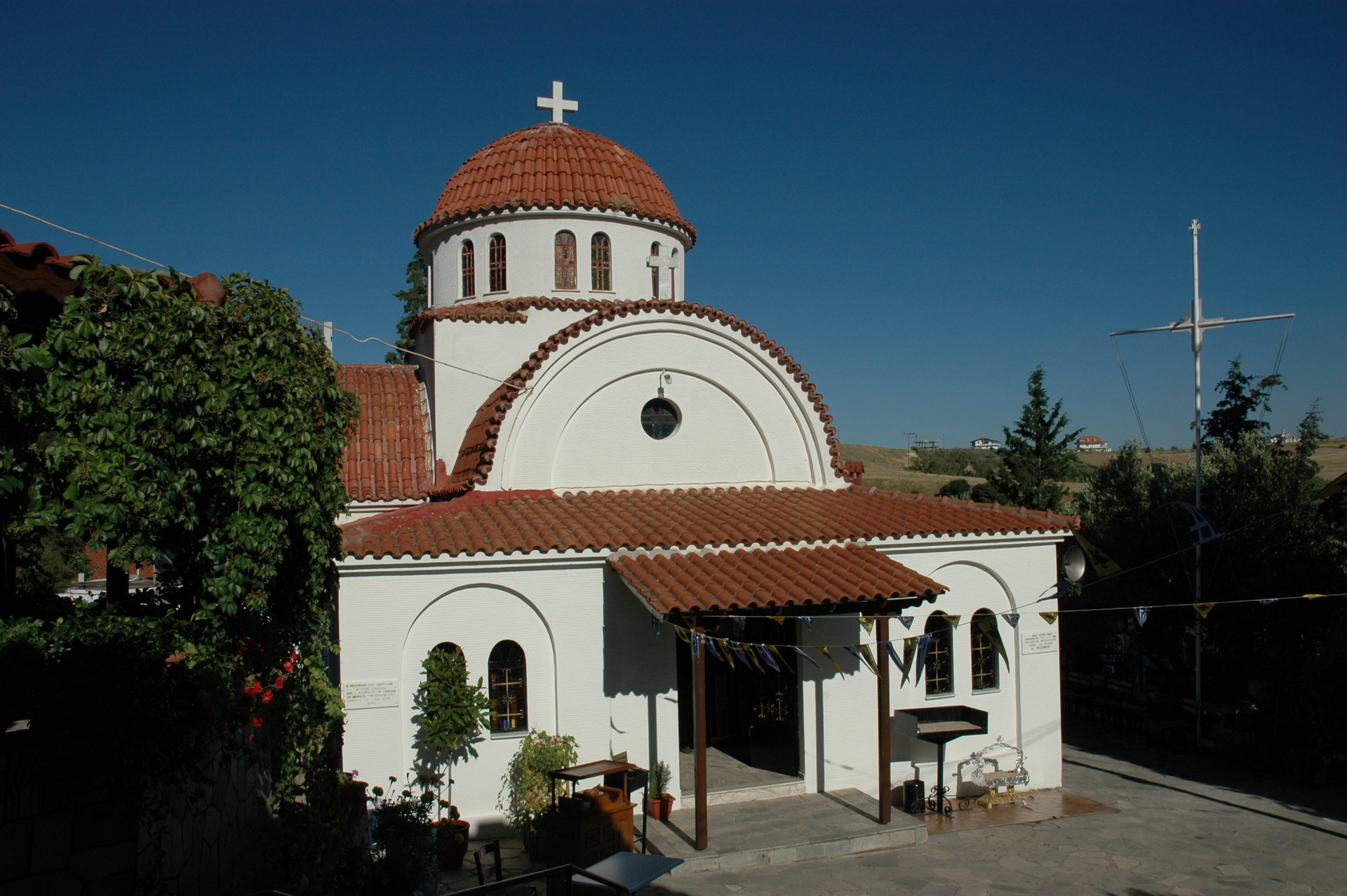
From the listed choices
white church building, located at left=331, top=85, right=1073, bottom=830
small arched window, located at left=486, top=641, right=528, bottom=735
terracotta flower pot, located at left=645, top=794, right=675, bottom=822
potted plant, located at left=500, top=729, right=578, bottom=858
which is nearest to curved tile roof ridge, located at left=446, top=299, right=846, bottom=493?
white church building, located at left=331, top=85, right=1073, bottom=830

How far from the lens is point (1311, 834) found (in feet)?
38.7

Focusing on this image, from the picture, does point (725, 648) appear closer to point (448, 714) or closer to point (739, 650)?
point (739, 650)

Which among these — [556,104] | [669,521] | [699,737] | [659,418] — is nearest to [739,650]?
[699,737]

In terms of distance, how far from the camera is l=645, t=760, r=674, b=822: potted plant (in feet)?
38.5

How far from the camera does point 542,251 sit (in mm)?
16484

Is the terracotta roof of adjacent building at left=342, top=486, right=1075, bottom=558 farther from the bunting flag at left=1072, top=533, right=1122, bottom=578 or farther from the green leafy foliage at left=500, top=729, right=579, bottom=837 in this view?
the green leafy foliage at left=500, top=729, right=579, bottom=837

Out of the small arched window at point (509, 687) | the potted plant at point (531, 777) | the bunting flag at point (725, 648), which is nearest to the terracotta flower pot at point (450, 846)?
the potted plant at point (531, 777)

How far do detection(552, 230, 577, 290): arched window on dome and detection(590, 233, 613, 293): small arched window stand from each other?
A: 14.2 inches

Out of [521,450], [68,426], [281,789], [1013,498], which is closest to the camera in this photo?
[68,426]

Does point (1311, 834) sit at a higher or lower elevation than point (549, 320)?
lower

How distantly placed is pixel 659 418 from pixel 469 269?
506 centimetres

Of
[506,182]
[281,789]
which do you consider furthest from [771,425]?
[281,789]

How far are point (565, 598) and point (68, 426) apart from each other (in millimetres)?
6314

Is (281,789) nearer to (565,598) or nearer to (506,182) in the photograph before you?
(565,598)
